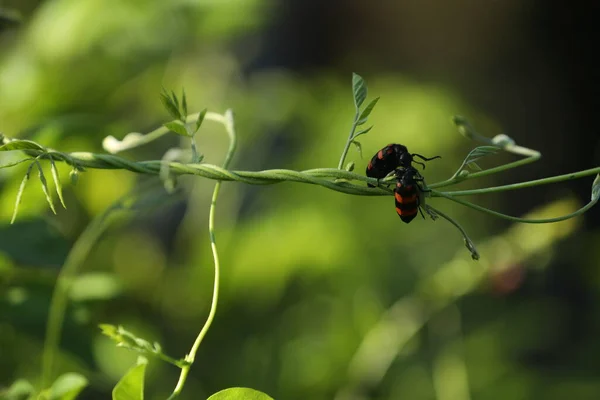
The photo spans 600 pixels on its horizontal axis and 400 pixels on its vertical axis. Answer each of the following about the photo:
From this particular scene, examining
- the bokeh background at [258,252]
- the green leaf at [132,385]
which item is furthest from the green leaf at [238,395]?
the bokeh background at [258,252]

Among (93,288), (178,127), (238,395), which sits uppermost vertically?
(178,127)

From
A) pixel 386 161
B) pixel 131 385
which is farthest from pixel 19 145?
pixel 386 161

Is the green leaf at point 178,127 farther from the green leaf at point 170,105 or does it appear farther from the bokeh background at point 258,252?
the bokeh background at point 258,252

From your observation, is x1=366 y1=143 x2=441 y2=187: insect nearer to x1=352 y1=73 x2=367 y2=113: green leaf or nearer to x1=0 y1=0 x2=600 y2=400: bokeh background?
x1=352 y1=73 x2=367 y2=113: green leaf

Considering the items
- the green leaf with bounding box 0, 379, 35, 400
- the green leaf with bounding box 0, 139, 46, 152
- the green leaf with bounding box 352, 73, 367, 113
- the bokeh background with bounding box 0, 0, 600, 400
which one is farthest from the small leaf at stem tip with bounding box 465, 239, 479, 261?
the bokeh background with bounding box 0, 0, 600, 400

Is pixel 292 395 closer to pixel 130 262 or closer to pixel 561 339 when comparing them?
pixel 130 262

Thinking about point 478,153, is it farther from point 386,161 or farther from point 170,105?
point 170,105
